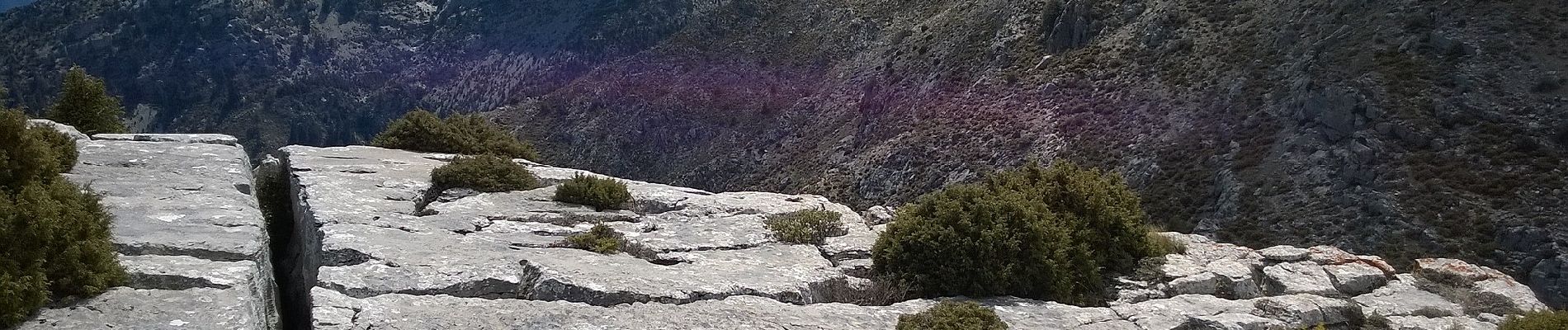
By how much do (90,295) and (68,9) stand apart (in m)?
116

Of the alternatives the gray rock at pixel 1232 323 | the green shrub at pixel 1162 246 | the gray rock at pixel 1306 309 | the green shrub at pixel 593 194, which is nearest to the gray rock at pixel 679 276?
the green shrub at pixel 593 194

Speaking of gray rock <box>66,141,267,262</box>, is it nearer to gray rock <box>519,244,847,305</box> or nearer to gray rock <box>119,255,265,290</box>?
gray rock <box>119,255,265,290</box>

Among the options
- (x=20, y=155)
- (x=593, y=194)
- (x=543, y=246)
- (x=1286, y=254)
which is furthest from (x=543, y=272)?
(x=1286, y=254)

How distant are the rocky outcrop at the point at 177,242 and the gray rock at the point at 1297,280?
10606mm

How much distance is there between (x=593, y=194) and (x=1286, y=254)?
30.6ft

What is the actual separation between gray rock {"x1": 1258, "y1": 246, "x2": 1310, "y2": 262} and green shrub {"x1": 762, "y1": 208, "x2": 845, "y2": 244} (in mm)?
5616

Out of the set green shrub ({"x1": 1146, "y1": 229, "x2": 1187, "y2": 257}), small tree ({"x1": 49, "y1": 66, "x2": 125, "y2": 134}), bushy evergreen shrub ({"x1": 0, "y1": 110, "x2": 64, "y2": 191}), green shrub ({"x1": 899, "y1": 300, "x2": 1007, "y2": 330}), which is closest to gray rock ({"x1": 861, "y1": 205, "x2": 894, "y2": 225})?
green shrub ({"x1": 1146, "y1": 229, "x2": 1187, "y2": 257})

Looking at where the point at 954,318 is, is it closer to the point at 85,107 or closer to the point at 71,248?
the point at 71,248

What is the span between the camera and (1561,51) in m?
36.3

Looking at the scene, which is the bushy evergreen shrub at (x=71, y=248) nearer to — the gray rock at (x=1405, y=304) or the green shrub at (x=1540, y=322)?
the gray rock at (x=1405, y=304)

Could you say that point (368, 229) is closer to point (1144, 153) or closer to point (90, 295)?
point (90, 295)

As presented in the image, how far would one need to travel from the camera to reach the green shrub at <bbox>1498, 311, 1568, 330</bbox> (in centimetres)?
888

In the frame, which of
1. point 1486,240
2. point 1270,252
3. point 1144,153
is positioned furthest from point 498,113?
point 1270,252

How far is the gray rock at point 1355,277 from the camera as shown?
1095 cm
